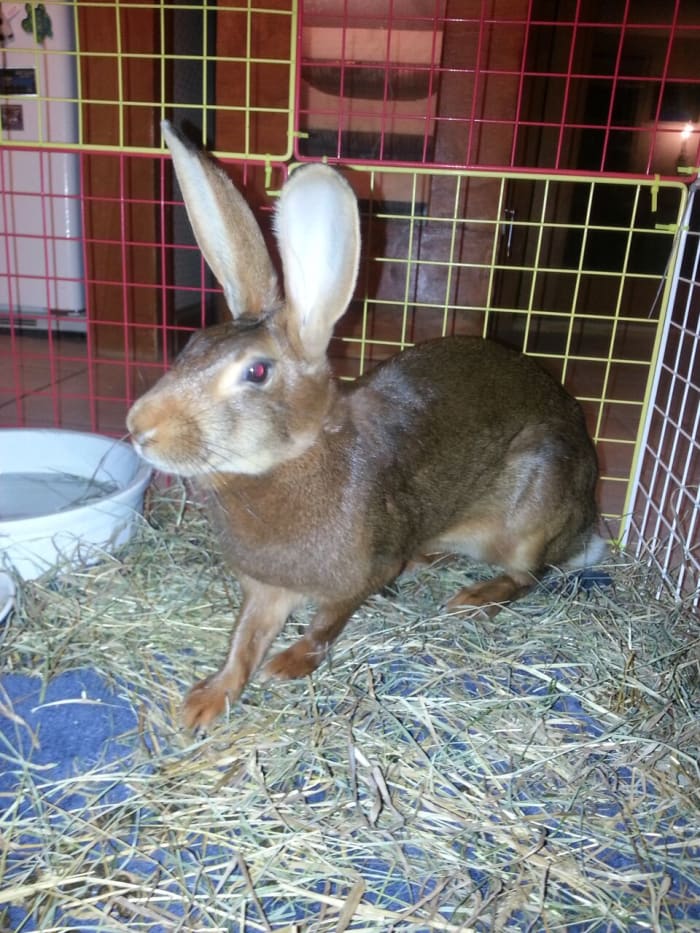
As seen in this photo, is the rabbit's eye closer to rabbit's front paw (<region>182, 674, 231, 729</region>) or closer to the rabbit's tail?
rabbit's front paw (<region>182, 674, 231, 729</region>)

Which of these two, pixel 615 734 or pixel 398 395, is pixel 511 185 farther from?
pixel 615 734

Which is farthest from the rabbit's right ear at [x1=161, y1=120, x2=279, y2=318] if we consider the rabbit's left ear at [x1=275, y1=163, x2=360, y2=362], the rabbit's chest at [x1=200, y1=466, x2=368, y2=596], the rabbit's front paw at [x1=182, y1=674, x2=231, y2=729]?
the rabbit's front paw at [x1=182, y1=674, x2=231, y2=729]

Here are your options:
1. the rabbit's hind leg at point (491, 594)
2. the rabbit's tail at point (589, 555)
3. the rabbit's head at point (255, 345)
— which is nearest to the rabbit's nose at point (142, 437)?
the rabbit's head at point (255, 345)

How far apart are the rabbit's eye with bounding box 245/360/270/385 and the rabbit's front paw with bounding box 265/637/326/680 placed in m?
0.70

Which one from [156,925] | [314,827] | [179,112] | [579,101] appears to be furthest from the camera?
[579,101]

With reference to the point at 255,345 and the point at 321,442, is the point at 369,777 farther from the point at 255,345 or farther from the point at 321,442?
the point at 255,345

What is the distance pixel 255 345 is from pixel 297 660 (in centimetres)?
A: 79

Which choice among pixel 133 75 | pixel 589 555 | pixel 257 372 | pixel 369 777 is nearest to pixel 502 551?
pixel 589 555

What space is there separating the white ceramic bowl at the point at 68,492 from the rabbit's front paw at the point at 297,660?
30.0 inches

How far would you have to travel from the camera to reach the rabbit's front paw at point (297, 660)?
188 centimetres

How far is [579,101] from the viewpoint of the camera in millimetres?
7715

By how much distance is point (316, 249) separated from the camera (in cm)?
164

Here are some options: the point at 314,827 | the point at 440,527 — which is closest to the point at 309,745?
the point at 314,827

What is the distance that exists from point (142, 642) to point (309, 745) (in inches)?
24.1
